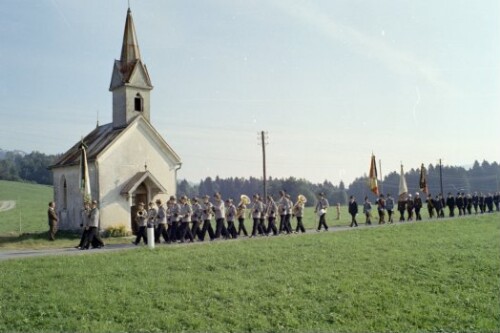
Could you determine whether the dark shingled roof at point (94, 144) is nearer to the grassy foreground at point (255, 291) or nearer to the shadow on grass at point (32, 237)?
the shadow on grass at point (32, 237)

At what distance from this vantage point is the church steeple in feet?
94.4

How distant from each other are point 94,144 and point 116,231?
5975 mm

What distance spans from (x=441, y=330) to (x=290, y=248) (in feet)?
24.2

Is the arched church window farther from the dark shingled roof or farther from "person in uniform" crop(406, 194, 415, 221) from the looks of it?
"person in uniform" crop(406, 194, 415, 221)

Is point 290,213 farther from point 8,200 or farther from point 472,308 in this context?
point 8,200

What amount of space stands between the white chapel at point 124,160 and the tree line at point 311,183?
5415 centimetres

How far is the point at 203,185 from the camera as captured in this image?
13188 cm

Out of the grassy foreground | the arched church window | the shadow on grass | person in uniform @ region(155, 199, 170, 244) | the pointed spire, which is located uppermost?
the pointed spire

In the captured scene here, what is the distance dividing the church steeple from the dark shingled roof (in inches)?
34.2

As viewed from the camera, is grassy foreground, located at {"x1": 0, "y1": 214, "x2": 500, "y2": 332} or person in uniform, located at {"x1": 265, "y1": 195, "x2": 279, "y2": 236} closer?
grassy foreground, located at {"x1": 0, "y1": 214, "x2": 500, "y2": 332}

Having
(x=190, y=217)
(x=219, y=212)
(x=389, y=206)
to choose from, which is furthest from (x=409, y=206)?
(x=190, y=217)

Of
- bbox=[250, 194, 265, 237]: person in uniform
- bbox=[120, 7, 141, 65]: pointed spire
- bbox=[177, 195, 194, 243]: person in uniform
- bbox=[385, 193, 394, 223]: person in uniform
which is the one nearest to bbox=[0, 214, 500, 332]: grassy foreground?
bbox=[177, 195, 194, 243]: person in uniform

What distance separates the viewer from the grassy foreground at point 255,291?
30.6 ft

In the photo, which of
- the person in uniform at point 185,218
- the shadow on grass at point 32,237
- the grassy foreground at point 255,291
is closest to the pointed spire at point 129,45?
the shadow on grass at point 32,237
